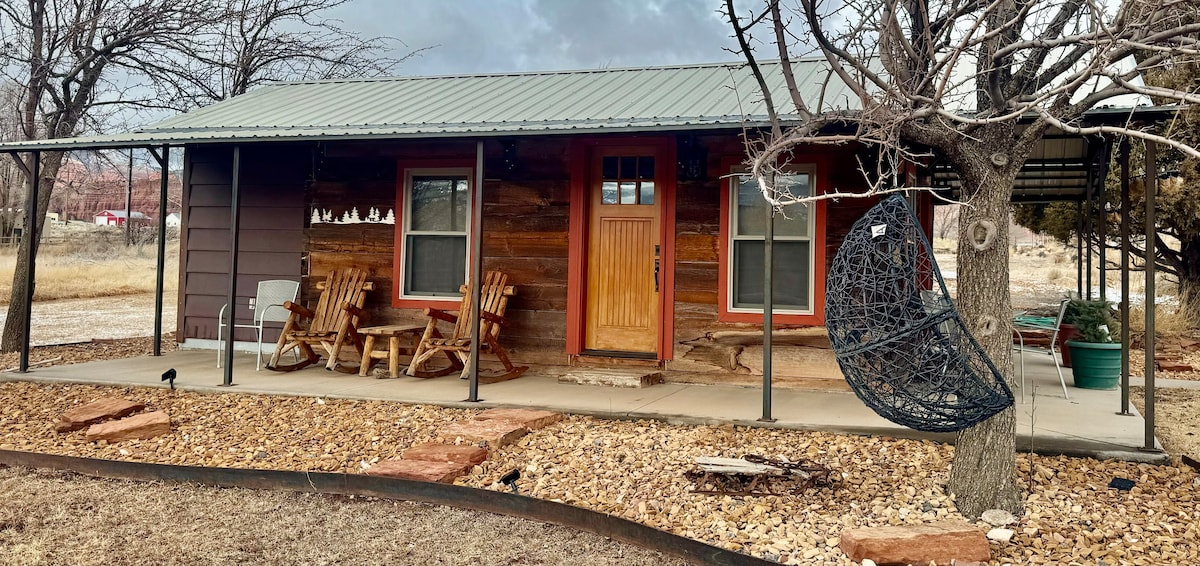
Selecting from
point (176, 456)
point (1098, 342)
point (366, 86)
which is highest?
point (366, 86)

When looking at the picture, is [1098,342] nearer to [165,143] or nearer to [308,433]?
[308,433]

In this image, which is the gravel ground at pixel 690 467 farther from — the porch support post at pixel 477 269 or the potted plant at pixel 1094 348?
the potted plant at pixel 1094 348

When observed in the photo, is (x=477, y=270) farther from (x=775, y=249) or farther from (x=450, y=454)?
(x=775, y=249)

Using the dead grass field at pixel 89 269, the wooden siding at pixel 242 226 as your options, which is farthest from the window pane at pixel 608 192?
the dead grass field at pixel 89 269

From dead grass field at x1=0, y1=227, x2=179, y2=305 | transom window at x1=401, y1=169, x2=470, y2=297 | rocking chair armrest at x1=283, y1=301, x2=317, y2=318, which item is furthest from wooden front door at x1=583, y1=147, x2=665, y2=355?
dead grass field at x1=0, y1=227, x2=179, y2=305

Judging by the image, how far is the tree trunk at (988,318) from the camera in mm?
3639

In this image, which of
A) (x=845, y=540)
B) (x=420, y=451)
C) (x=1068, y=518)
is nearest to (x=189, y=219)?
(x=420, y=451)

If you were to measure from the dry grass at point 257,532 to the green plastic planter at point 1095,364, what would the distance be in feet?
14.9

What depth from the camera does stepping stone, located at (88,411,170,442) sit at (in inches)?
207

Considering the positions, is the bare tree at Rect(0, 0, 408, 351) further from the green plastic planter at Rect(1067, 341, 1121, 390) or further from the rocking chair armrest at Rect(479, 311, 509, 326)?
the green plastic planter at Rect(1067, 341, 1121, 390)

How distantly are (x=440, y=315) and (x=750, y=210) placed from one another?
265 cm

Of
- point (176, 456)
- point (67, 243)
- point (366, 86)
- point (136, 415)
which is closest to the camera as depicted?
point (176, 456)

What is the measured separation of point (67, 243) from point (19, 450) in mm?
A: 28038

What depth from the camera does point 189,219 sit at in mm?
8547
